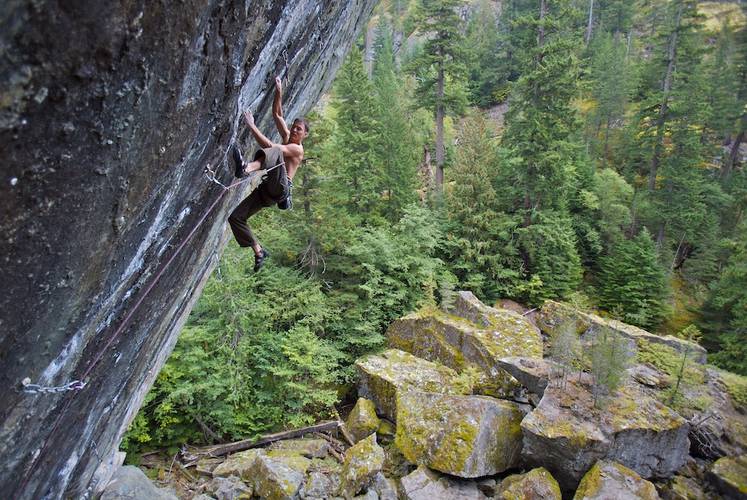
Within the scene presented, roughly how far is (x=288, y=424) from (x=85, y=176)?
1161 centimetres

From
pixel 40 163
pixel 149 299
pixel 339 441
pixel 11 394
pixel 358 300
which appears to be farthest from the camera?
pixel 358 300

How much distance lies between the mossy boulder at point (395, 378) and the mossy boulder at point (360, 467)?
6.38 ft

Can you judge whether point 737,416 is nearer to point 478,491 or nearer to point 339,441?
point 478,491

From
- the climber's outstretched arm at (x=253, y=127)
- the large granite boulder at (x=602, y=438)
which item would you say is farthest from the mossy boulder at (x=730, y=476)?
the climber's outstretched arm at (x=253, y=127)

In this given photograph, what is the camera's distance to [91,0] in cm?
187

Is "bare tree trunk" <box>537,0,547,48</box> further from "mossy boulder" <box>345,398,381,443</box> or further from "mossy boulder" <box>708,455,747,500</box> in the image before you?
"mossy boulder" <box>345,398,381,443</box>

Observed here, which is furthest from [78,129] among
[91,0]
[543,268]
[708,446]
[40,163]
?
[543,268]

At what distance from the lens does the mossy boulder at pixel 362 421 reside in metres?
11.7

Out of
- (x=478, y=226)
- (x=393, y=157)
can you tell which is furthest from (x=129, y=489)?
(x=393, y=157)

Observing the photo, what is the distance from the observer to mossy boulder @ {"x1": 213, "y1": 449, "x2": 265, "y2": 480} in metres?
10.2

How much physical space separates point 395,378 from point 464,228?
9077 millimetres

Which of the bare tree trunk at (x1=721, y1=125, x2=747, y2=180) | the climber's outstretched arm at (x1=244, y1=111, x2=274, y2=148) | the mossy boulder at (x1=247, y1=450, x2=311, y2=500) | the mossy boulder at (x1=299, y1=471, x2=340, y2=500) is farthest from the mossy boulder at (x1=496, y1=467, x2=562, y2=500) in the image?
the bare tree trunk at (x1=721, y1=125, x2=747, y2=180)

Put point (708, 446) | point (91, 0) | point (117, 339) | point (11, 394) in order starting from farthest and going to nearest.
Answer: point (708, 446) < point (117, 339) < point (11, 394) < point (91, 0)

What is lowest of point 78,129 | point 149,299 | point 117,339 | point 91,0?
point 117,339
